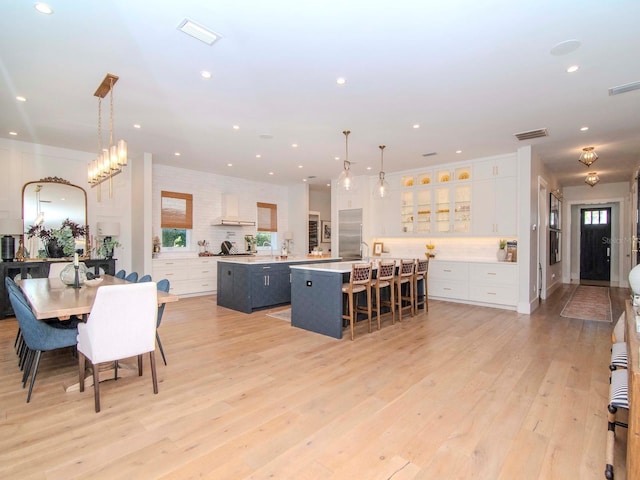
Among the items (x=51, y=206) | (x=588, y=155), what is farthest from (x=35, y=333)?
(x=588, y=155)

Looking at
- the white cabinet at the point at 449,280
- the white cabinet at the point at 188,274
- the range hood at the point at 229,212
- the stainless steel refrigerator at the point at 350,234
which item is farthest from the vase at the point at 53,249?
the white cabinet at the point at 449,280

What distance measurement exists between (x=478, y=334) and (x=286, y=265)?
350 cm

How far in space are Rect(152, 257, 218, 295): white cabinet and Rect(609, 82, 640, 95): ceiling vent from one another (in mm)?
7380

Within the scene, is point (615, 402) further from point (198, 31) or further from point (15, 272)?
point (15, 272)

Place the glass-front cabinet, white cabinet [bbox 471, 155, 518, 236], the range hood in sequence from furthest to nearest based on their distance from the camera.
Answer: the range hood
the glass-front cabinet
white cabinet [bbox 471, 155, 518, 236]

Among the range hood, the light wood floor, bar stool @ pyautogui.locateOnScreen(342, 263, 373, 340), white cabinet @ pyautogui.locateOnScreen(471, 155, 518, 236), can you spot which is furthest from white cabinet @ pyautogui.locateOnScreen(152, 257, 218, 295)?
white cabinet @ pyautogui.locateOnScreen(471, 155, 518, 236)

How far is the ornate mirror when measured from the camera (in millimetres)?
5801

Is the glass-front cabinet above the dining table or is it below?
above

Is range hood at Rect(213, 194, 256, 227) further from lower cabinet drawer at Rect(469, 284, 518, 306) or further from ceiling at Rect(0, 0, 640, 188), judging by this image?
lower cabinet drawer at Rect(469, 284, 518, 306)

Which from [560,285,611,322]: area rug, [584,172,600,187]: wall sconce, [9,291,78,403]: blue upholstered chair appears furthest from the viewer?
[584,172,600,187]: wall sconce

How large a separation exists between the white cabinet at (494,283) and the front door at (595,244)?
20.8 ft

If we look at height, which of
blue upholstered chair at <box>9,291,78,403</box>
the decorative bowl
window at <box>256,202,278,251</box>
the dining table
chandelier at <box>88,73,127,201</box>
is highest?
chandelier at <box>88,73,127,201</box>

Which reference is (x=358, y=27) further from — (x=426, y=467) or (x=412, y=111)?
(x=426, y=467)

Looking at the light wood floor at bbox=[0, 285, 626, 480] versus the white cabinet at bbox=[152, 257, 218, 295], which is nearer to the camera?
the light wood floor at bbox=[0, 285, 626, 480]
